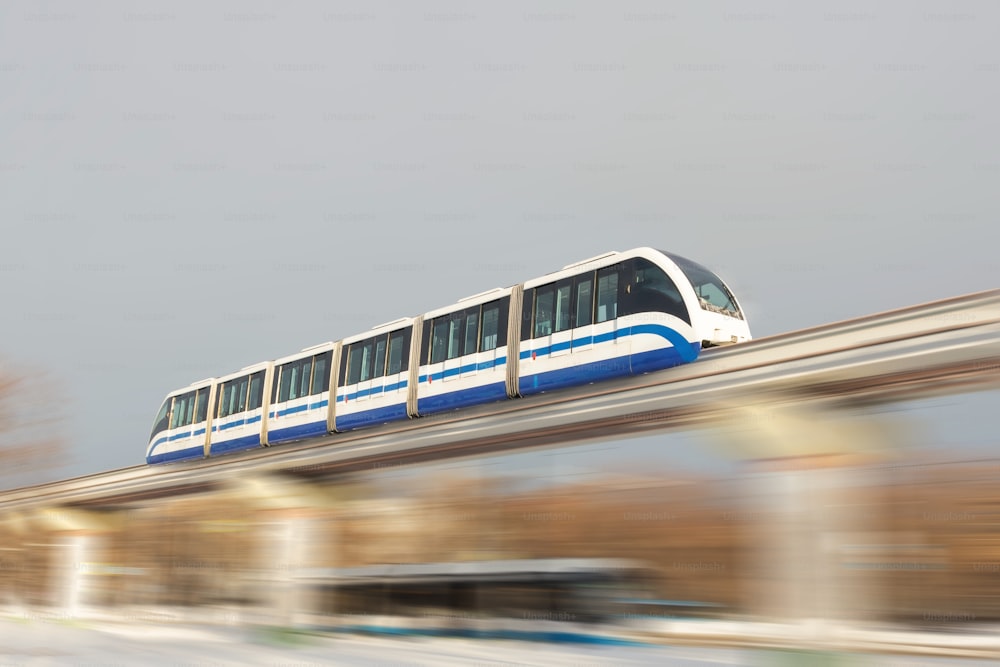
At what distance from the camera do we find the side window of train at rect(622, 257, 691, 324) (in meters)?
15.0

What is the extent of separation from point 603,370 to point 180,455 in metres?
17.3

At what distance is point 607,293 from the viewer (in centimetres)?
1573

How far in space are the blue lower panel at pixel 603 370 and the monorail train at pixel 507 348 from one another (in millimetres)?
18

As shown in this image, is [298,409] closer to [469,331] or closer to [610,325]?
[469,331]

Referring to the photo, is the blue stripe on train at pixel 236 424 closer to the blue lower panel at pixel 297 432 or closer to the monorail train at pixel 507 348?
the monorail train at pixel 507 348

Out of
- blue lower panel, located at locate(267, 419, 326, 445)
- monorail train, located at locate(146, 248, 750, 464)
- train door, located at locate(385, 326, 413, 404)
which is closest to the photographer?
monorail train, located at locate(146, 248, 750, 464)

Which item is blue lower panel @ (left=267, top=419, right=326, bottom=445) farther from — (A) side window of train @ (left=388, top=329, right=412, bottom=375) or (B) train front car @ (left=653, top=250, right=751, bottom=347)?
(B) train front car @ (left=653, top=250, right=751, bottom=347)

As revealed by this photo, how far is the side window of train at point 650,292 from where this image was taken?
1500 cm

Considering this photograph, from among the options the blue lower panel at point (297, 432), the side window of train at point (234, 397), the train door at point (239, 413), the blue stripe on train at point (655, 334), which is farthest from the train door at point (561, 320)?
the side window of train at point (234, 397)

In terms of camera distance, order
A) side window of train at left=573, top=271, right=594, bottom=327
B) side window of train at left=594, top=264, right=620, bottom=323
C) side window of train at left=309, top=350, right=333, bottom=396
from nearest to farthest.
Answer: side window of train at left=594, top=264, right=620, bottom=323 < side window of train at left=573, top=271, right=594, bottom=327 < side window of train at left=309, top=350, right=333, bottom=396

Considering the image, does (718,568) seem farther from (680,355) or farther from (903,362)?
(903,362)

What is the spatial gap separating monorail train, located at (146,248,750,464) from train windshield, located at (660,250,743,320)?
0.11 feet

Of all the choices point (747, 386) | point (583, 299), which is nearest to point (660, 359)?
point (747, 386)

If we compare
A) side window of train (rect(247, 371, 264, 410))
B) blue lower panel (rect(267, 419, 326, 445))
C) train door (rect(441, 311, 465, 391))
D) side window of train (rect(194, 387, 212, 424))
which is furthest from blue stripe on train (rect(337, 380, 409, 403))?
side window of train (rect(194, 387, 212, 424))
